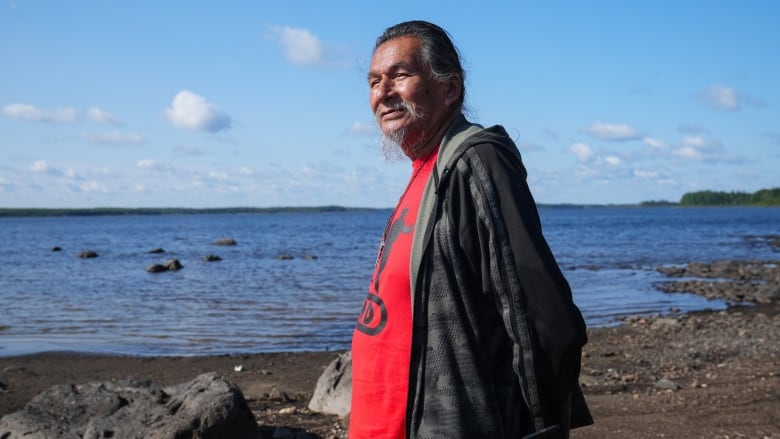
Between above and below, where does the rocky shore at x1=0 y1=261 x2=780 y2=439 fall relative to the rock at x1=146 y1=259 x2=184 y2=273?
above

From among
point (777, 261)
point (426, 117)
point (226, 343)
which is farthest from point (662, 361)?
point (777, 261)

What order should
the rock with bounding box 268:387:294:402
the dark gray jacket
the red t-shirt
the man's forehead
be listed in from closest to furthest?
1. the dark gray jacket
2. the red t-shirt
3. the man's forehead
4. the rock with bounding box 268:387:294:402

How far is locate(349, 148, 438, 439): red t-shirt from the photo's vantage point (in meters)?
2.32

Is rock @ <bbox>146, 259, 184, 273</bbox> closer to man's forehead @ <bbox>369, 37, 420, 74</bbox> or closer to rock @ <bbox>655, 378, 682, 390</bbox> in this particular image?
rock @ <bbox>655, 378, 682, 390</bbox>

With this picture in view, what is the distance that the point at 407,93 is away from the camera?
8.26ft

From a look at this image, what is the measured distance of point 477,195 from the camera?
2.15 metres

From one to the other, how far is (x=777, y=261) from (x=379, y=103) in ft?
110

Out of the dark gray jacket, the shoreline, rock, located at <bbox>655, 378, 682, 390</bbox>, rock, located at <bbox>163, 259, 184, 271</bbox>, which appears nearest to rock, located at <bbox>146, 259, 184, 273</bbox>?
rock, located at <bbox>163, 259, 184, 271</bbox>

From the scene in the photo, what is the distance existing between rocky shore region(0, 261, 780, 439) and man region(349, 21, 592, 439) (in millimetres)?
4034

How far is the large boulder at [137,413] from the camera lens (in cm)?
551

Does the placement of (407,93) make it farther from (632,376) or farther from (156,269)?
(156,269)

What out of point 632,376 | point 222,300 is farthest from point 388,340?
point 222,300

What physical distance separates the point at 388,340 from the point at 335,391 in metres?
5.48

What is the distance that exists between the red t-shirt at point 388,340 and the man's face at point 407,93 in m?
0.11
